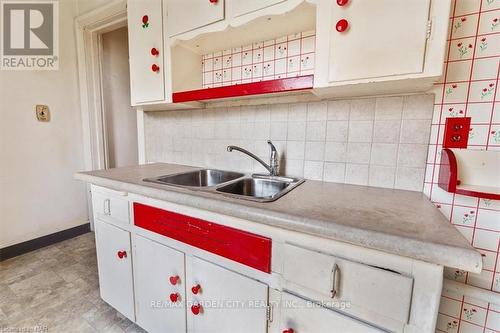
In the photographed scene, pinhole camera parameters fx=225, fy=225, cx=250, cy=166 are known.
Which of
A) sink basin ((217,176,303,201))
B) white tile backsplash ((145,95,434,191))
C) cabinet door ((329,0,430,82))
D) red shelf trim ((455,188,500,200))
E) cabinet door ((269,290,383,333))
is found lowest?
cabinet door ((269,290,383,333))

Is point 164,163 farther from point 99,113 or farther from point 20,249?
point 20,249

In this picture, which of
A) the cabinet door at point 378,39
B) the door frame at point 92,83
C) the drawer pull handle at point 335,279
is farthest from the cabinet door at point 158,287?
the door frame at point 92,83

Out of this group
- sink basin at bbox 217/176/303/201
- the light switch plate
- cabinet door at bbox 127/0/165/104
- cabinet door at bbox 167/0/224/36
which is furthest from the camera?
the light switch plate

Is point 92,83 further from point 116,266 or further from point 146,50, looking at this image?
point 116,266

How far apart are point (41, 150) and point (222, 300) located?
2.26m

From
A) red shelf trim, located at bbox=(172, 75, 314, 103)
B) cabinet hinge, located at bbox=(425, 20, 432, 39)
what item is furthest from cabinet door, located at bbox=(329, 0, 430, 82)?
red shelf trim, located at bbox=(172, 75, 314, 103)

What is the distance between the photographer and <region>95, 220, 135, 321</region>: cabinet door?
1.16 meters

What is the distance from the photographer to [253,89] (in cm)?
103

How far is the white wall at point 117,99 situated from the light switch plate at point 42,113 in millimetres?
467

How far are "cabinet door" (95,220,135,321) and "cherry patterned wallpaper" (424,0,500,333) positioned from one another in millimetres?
1441

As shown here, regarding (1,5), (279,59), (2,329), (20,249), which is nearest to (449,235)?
(279,59)

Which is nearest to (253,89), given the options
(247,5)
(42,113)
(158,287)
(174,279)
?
(247,5)

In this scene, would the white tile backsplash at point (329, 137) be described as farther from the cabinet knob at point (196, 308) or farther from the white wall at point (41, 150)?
the white wall at point (41, 150)

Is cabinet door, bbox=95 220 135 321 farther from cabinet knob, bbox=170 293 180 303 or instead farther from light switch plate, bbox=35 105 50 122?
light switch plate, bbox=35 105 50 122
